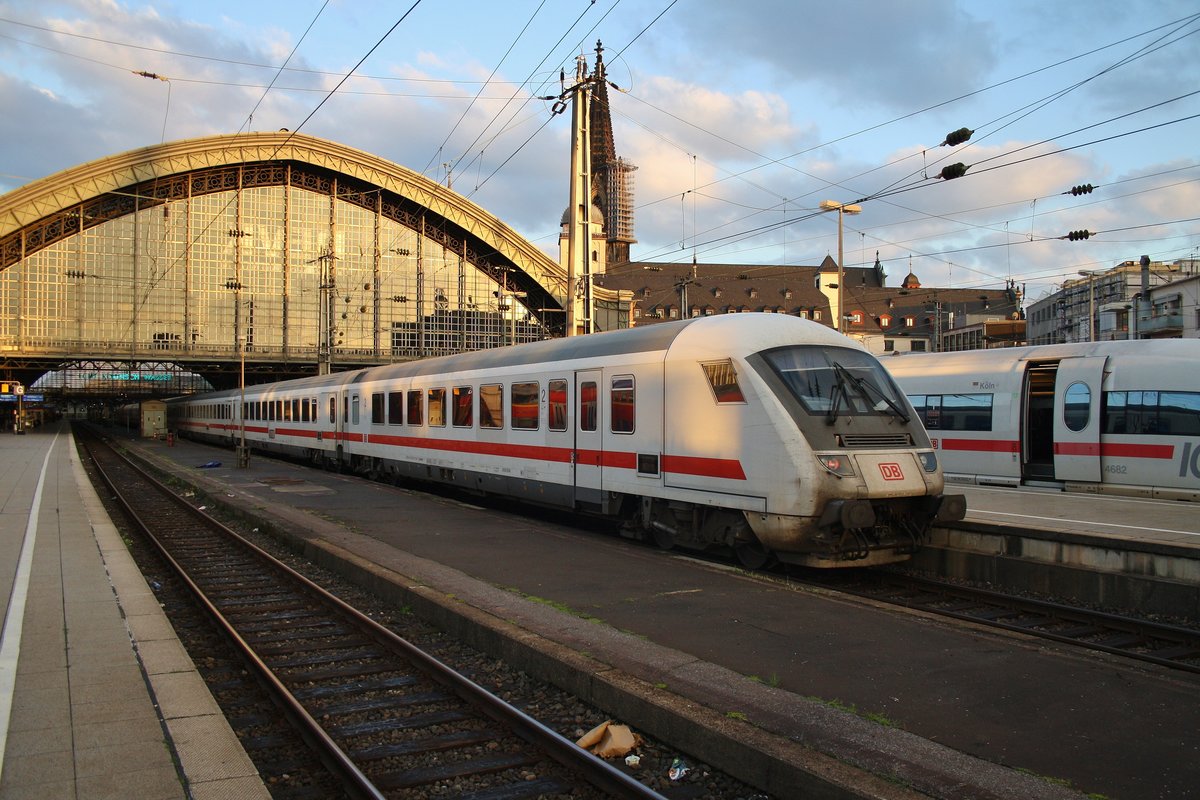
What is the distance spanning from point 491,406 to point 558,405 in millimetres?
2745

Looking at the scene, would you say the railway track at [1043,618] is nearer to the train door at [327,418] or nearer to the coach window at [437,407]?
the coach window at [437,407]

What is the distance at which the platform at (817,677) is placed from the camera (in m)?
4.43

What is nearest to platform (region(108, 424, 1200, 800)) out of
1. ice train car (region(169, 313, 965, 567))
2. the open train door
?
ice train car (region(169, 313, 965, 567))

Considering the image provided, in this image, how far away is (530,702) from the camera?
6.04 meters

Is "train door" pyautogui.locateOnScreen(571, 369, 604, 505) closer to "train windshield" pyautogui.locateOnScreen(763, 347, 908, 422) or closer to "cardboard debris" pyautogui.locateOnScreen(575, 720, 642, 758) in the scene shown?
"train windshield" pyautogui.locateOnScreen(763, 347, 908, 422)

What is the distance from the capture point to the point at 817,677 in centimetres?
602

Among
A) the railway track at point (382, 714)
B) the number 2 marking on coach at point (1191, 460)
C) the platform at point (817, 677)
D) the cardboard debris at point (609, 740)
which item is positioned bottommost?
the railway track at point (382, 714)

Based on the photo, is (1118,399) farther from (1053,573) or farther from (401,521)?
(401,521)

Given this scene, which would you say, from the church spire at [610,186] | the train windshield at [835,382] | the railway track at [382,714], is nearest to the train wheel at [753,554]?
the train windshield at [835,382]

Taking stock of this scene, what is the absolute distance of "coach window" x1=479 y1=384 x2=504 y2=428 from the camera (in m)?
15.9

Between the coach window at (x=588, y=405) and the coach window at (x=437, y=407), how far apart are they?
5.94 metres

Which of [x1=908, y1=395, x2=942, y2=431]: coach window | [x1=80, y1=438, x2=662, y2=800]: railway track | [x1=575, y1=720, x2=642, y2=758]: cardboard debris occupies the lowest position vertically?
[x1=80, y1=438, x2=662, y2=800]: railway track

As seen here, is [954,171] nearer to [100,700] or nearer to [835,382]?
[835,382]

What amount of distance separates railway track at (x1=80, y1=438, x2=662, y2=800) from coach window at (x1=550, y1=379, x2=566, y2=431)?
194 inches
